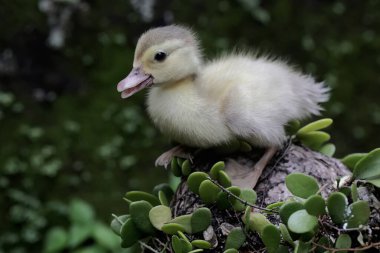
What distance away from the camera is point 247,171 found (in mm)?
1077

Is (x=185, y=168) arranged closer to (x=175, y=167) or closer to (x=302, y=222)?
(x=175, y=167)

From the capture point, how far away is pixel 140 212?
989 mm

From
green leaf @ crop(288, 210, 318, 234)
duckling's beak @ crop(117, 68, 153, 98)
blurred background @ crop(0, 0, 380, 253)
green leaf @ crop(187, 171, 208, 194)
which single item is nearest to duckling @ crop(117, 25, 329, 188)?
duckling's beak @ crop(117, 68, 153, 98)

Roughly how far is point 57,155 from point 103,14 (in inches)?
19.6

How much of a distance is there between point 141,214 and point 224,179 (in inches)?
5.7

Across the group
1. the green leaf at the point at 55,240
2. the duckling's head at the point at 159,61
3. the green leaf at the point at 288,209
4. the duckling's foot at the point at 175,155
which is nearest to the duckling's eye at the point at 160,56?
the duckling's head at the point at 159,61

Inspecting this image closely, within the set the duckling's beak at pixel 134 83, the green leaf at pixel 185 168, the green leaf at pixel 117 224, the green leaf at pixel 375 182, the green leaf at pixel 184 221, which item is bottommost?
the green leaf at pixel 375 182

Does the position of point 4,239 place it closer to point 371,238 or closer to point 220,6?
point 220,6

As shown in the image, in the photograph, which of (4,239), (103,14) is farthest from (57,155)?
(103,14)

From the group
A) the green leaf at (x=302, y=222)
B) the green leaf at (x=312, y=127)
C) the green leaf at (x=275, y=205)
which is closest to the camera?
→ the green leaf at (x=302, y=222)

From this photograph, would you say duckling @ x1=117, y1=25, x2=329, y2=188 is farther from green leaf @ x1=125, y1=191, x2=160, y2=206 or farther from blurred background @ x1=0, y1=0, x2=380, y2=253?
blurred background @ x1=0, y1=0, x2=380, y2=253

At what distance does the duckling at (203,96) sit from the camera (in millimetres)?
1084

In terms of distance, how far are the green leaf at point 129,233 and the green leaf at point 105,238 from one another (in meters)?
1.07

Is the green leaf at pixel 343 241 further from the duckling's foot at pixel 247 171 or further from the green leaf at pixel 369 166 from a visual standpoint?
the duckling's foot at pixel 247 171
